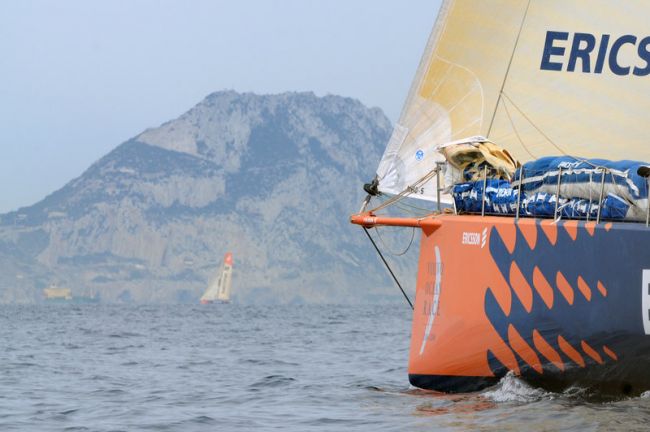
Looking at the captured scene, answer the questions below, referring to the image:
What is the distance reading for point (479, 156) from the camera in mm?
12633

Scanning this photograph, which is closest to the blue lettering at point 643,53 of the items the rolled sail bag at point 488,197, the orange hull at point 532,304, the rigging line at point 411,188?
the rolled sail bag at point 488,197

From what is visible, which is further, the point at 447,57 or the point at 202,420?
the point at 447,57

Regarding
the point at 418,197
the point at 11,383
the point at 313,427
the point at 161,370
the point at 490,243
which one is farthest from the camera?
the point at 161,370

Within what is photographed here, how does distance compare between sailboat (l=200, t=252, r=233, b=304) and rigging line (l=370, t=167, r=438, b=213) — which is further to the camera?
sailboat (l=200, t=252, r=233, b=304)

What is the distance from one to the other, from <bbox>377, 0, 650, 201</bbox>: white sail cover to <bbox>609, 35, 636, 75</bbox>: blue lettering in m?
0.01

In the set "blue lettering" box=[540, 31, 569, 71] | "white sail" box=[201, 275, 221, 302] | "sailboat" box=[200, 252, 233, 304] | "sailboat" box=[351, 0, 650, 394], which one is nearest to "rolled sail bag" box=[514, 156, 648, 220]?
"sailboat" box=[351, 0, 650, 394]

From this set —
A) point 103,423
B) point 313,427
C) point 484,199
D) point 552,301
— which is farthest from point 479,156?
point 103,423

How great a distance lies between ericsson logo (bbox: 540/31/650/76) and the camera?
1308 centimetres

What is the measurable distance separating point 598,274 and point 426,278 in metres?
2.17

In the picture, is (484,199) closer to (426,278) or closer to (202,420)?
(426,278)

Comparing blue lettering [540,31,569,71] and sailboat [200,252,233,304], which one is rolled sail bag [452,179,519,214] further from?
sailboat [200,252,233,304]

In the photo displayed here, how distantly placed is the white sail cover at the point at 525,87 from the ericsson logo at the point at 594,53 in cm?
1

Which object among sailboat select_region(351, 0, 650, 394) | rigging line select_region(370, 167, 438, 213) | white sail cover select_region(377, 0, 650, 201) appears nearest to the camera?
sailboat select_region(351, 0, 650, 394)

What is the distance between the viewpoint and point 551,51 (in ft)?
44.3
